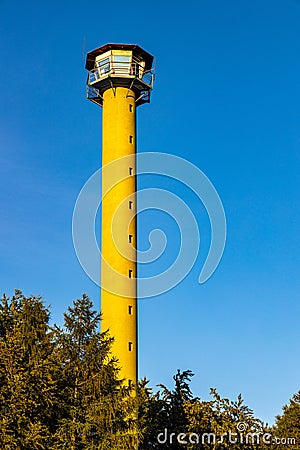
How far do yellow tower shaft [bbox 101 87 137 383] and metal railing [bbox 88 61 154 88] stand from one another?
56.2 inches

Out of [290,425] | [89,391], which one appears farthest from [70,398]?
[290,425]

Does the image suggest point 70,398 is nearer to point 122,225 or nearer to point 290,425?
point 122,225

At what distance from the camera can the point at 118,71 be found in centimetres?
6456

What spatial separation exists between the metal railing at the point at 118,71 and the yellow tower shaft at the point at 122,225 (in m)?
1.43

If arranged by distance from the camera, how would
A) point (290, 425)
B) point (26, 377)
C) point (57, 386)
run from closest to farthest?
point (26, 377) < point (57, 386) < point (290, 425)

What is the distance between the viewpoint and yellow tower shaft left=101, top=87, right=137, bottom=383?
56.1 metres

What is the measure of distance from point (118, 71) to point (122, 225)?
14991mm

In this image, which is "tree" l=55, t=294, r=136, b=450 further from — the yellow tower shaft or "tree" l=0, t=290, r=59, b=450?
the yellow tower shaft

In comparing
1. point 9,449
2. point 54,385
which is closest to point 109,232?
point 54,385

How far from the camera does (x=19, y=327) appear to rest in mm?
39938

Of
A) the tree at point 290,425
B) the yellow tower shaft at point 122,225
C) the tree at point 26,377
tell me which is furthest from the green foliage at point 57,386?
the tree at point 290,425

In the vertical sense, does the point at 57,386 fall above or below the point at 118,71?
below

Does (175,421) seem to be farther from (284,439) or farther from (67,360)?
(67,360)

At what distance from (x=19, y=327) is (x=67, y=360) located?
3.78 m
